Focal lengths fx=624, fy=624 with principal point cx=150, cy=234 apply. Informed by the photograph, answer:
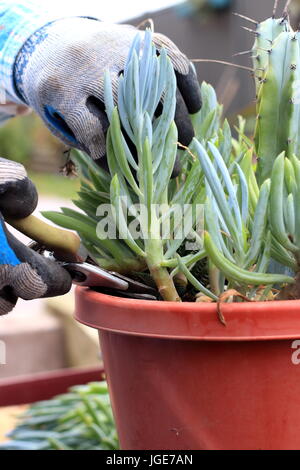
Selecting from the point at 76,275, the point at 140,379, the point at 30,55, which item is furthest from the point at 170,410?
the point at 30,55

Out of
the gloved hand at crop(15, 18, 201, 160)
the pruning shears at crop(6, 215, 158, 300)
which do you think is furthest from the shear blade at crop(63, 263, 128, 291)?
the gloved hand at crop(15, 18, 201, 160)

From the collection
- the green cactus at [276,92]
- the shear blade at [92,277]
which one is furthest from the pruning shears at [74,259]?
the green cactus at [276,92]

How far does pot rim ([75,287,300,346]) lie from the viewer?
0.46 meters

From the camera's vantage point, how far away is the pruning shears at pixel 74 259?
523 mm

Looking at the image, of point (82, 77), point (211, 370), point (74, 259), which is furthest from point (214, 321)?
point (82, 77)

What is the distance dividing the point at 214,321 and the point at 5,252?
0.17 meters

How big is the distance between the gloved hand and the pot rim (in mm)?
172

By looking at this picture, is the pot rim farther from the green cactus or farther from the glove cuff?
the glove cuff

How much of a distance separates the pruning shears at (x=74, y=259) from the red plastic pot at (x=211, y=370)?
0.03 meters

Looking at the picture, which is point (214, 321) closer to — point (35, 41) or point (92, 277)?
point (92, 277)

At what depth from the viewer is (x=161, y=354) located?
1.64 feet

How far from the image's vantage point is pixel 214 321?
0.47m
